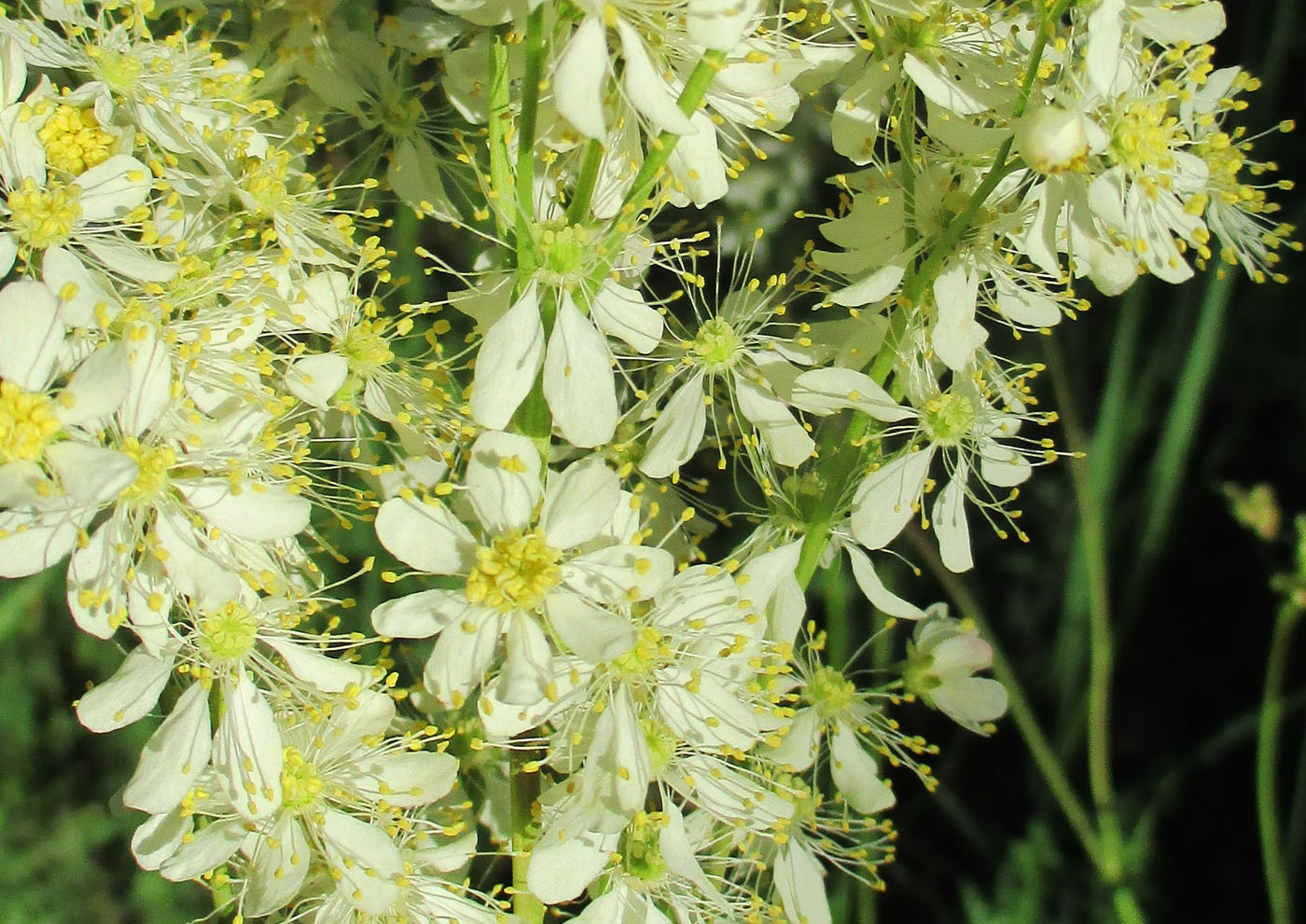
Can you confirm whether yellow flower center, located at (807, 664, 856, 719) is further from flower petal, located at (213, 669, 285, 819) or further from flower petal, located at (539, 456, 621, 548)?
flower petal, located at (213, 669, 285, 819)

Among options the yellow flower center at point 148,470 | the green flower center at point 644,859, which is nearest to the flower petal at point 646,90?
the yellow flower center at point 148,470

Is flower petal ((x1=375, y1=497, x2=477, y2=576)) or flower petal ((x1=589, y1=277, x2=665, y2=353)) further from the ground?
flower petal ((x1=589, y1=277, x2=665, y2=353))

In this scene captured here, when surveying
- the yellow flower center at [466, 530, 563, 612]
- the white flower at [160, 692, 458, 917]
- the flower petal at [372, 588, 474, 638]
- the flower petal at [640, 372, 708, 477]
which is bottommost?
the white flower at [160, 692, 458, 917]

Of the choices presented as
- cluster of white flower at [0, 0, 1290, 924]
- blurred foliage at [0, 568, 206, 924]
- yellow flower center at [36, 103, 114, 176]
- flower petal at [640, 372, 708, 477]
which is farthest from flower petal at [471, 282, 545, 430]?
blurred foliage at [0, 568, 206, 924]

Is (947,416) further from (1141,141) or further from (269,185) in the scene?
(269,185)

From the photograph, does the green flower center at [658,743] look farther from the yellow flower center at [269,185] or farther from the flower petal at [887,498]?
the yellow flower center at [269,185]

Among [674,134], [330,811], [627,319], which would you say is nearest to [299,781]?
[330,811]

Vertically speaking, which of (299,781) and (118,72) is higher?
(118,72)
